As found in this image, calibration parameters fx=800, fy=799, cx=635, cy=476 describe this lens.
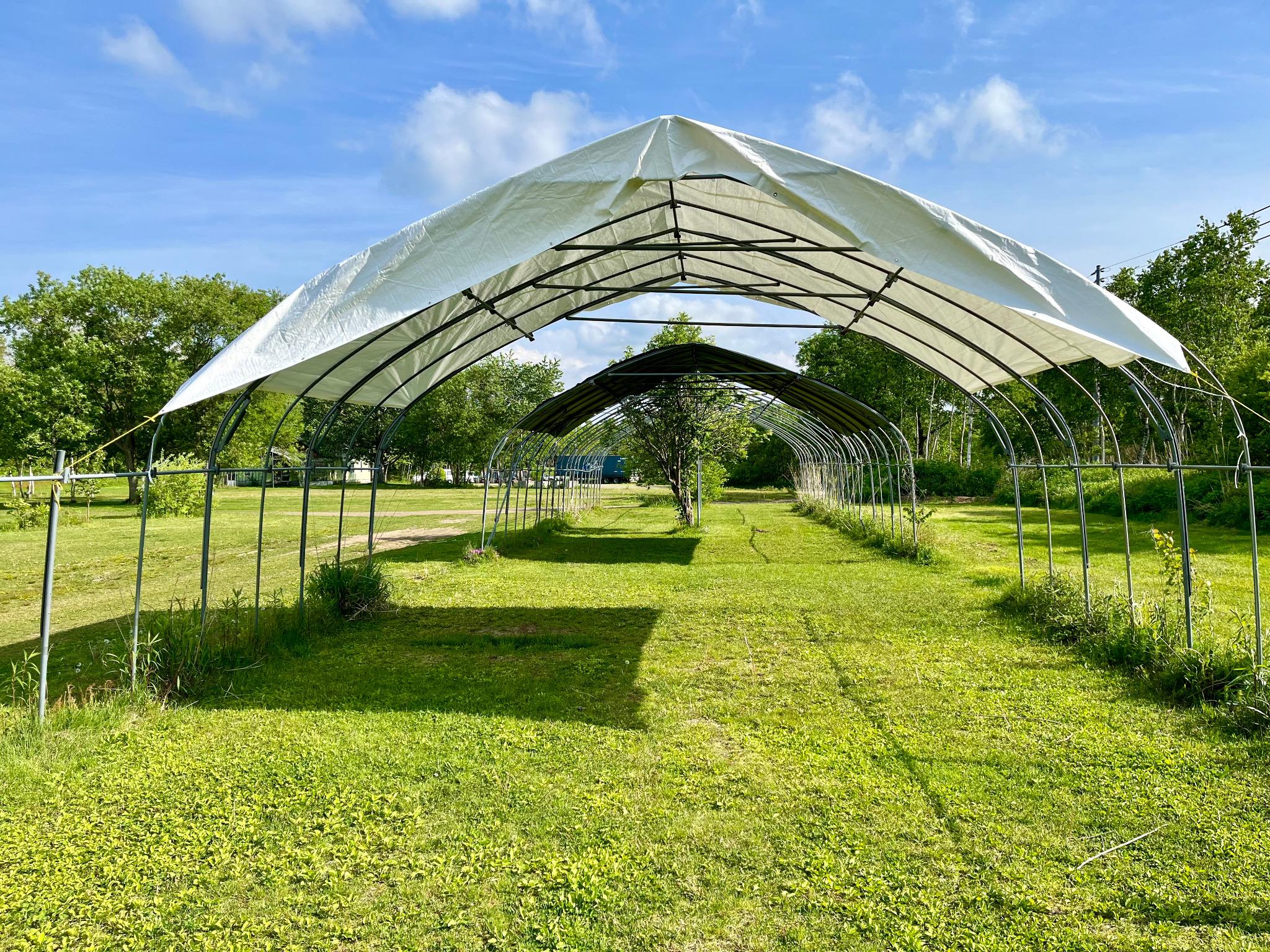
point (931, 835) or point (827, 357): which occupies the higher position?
point (827, 357)

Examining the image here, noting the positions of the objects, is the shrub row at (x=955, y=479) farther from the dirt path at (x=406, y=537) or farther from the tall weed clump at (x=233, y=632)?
the tall weed clump at (x=233, y=632)

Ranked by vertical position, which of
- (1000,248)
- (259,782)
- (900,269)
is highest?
(900,269)

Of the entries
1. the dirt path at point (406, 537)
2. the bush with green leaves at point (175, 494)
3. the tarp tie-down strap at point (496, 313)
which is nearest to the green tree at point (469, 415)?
the bush with green leaves at point (175, 494)

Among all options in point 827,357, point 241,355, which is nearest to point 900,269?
point 241,355

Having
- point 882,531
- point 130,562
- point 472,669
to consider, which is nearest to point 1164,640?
point 472,669

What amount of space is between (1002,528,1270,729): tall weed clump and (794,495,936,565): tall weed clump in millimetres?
4035

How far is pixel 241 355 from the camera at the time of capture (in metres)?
4.51

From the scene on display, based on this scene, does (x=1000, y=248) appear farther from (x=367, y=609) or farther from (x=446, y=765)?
(x=367, y=609)

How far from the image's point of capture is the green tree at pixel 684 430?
1859cm

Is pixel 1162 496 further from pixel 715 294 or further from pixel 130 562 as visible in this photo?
pixel 130 562

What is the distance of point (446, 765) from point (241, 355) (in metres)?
2.57

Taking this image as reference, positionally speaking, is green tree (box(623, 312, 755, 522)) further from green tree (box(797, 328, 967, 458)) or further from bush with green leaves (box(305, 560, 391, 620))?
green tree (box(797, 328, 967, 458))

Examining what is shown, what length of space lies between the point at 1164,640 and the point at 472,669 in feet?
17.4

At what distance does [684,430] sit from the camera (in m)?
18.9
